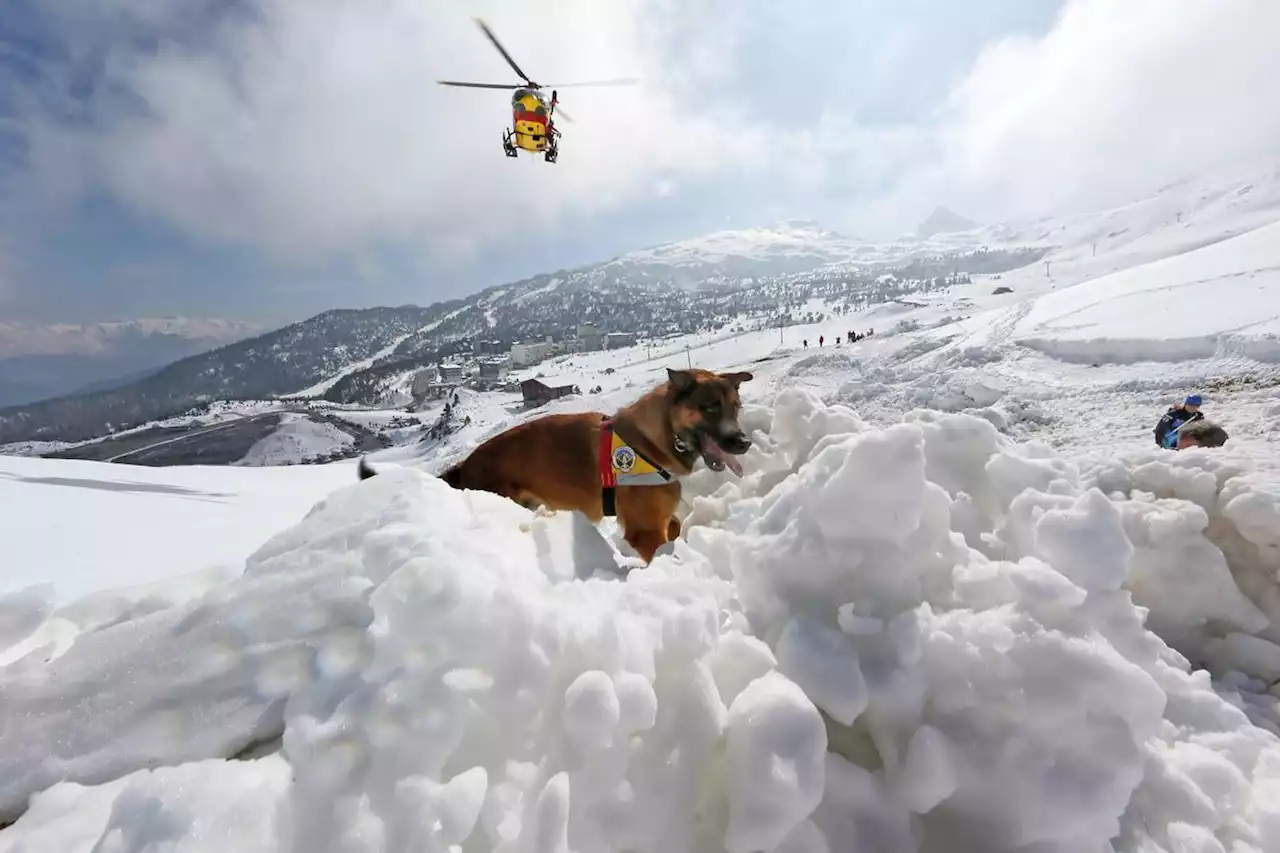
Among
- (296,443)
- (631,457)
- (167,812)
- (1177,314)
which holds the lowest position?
(296,443)

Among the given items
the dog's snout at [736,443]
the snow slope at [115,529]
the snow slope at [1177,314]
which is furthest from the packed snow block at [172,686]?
the snow slope at [1177,314]

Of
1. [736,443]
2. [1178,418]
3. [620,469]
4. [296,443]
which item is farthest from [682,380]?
[296,443]

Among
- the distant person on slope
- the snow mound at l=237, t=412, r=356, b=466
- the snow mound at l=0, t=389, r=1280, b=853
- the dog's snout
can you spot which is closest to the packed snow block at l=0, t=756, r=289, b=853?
the snow mound at l=0, t=389, r=1280, b=853

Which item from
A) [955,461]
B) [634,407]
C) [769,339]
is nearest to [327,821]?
[955,461]

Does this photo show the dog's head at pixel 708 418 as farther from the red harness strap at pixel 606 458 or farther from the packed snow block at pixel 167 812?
the packed snow block at pixel 167 812

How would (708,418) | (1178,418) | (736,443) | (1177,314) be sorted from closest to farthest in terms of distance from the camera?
(736,443)
(708,418)
(1178,418)
(1177,314)

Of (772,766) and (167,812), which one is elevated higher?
(167,812)

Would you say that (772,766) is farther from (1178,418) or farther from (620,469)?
(1178,418)

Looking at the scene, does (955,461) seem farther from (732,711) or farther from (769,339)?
(769,339)
